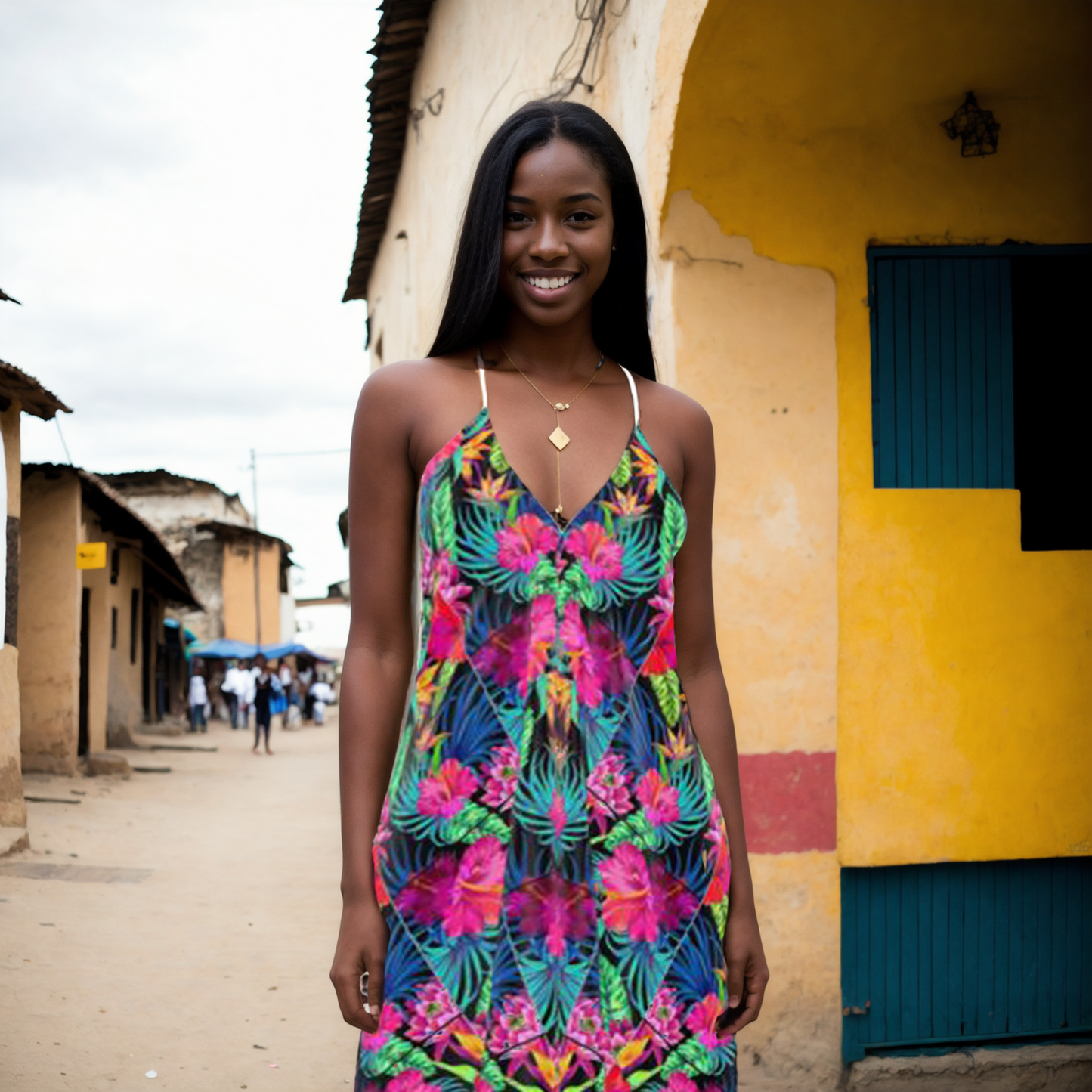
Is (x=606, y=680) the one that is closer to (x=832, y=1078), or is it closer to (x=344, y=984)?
(x=344, y=984)

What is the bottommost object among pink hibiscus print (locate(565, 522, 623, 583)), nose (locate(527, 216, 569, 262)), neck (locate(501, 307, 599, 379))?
pink hibiscus print (locate(565, 522, 623, 583))

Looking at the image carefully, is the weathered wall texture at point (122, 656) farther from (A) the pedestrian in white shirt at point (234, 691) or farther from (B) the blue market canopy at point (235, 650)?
(B) the blue market canopy at point (235, 650)

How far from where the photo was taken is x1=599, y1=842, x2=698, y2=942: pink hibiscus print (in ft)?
5.03

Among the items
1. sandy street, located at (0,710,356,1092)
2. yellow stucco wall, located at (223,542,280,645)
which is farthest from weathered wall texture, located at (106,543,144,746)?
yellow stucco wall, located at (223,542,280,645)

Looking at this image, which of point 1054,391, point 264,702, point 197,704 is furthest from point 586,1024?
point 197,704

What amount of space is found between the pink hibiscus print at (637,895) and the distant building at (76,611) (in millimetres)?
13358

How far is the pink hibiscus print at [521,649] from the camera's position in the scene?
157cm

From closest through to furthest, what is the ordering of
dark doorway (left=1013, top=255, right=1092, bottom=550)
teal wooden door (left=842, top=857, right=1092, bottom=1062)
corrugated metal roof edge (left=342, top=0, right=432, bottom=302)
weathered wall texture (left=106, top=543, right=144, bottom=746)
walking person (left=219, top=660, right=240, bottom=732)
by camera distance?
teal wooden door (left=842, top=857, right=1092, bottom=1062)
dark doorway (left=1013, top=255, right=1092, bottom=550)
corrugated metal roof edge (left=342, top=0, right=432, bottom=302)
weathered wall texture (left=106, top=543, right=144, bottom=746)
walking person (left=219, top=660, right=240, bottom=732)

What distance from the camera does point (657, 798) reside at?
5.19ft

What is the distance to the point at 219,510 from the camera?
4134 cm

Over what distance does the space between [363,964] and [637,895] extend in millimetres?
367

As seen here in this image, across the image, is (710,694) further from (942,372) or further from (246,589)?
(246,589)

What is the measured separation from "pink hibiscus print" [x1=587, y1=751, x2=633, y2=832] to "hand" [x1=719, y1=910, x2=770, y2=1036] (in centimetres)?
29

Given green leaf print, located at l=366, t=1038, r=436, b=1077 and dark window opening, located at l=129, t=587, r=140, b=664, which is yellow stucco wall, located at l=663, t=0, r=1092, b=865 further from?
dark window opening, located at l=129, t=587, r=140, b=664
